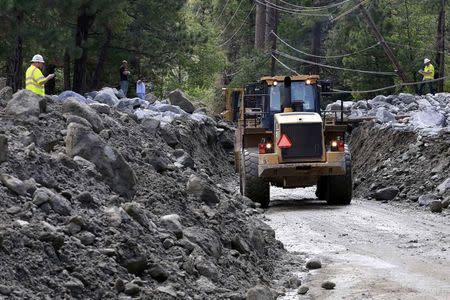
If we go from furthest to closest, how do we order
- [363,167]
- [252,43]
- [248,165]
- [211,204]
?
1. [252,43]
2. [363,167]
3. [248,165]
4. [211,204]

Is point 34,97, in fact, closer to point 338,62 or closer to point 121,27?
point 121,27

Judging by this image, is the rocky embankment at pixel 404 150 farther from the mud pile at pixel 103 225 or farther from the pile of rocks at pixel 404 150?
the mud pile at pixel 103 225

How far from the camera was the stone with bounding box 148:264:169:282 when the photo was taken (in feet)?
27.0

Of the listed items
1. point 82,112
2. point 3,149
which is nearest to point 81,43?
point 82,112

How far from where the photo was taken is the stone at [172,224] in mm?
9727

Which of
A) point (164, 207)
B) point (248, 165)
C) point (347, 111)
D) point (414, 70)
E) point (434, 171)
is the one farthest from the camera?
point (414, 70)

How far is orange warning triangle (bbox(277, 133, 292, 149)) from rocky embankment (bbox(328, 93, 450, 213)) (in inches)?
128

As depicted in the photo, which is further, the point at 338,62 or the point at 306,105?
the point at 338,62

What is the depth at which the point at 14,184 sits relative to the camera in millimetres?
8391

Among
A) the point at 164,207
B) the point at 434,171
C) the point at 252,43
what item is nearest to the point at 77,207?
the point at 164,207

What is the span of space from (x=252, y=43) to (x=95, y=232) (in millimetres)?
49537

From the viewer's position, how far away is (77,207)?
8875mm

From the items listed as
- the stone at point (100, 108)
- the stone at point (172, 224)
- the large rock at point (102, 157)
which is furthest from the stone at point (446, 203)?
the stone at point (172, 224)

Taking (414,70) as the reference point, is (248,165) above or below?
below
